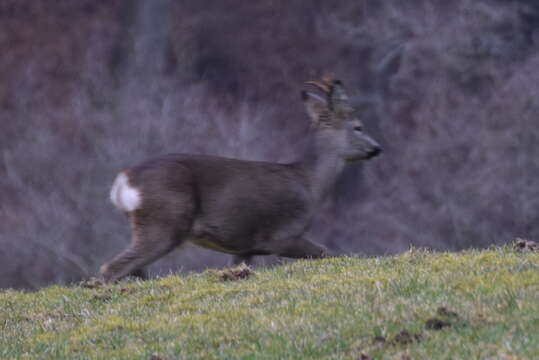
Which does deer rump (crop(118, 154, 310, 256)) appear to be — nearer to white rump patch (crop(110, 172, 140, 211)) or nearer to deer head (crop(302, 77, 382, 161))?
white rump patch (crop(110, 172, 140, 211))

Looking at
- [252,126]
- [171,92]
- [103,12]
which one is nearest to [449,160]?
[252,126]

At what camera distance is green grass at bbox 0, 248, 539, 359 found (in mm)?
5570

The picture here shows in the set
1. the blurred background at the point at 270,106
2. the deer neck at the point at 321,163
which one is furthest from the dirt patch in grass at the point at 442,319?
the blurred background at the point at 270,106

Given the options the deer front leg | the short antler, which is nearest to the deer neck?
the short antler

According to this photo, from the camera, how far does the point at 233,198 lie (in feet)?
34.6

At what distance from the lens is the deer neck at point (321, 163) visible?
11.3m

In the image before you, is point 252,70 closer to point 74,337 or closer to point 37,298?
point 37,298

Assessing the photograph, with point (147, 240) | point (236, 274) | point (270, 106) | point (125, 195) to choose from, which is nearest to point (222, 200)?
point (147, 240)

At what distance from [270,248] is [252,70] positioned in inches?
377

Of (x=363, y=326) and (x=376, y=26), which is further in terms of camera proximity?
(x=376, y=26)

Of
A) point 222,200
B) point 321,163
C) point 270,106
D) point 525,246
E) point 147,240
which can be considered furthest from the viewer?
point 270,106

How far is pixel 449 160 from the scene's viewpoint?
19.6 m

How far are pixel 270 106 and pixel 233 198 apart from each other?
919 cm

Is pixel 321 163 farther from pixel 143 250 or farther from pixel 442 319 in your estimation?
pixel 442 319
